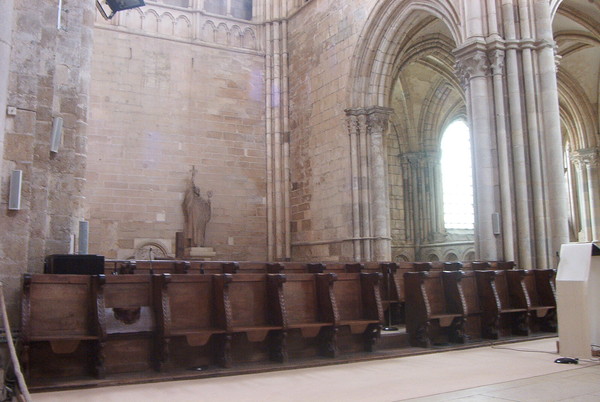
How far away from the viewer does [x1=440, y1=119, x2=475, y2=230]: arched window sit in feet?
71.4

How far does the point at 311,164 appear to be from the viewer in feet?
52.3

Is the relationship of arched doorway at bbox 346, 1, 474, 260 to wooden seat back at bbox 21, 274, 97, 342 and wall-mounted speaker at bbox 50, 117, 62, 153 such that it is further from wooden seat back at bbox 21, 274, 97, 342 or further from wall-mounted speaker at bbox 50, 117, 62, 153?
wooden seat back at bbox 21, 274, 97, 342

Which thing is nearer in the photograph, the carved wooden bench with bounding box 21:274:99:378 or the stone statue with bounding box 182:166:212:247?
the carved wooden bench with bounding box 21:274:99:378

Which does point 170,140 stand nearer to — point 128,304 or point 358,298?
point 358,298

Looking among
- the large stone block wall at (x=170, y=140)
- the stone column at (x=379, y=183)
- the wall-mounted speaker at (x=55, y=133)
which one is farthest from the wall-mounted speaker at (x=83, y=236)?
the stone column at (x=379, y=183)

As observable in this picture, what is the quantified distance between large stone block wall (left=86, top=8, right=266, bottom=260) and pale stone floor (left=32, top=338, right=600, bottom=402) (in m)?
10.7

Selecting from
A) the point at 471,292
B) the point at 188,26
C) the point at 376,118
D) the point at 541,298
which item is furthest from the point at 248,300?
the point at 188,26

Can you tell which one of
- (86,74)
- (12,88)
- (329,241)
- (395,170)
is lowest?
(329,241)

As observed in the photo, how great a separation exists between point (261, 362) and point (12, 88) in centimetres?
353

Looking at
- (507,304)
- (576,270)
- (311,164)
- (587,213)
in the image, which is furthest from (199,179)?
(587,213)

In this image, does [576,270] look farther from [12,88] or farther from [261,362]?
[12,88]

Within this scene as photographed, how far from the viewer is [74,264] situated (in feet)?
18.0

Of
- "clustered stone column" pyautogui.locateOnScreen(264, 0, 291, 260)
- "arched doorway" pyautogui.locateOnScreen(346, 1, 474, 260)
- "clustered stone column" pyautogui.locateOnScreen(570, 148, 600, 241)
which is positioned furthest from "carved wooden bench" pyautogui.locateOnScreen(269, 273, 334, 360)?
"clustered stone column" pyautogui.locateOnScreen(570, 148, 600, 241)

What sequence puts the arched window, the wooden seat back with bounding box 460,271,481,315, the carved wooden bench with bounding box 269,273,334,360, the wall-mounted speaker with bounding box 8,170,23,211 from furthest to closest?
1. the arched window
2. the wooden seat back with bounding box 460,271,481,315
3. the carved wooden bench with bounding box 269,273,334,360
4. the wall-mounted speaker with bounding box 8,170,23,211
